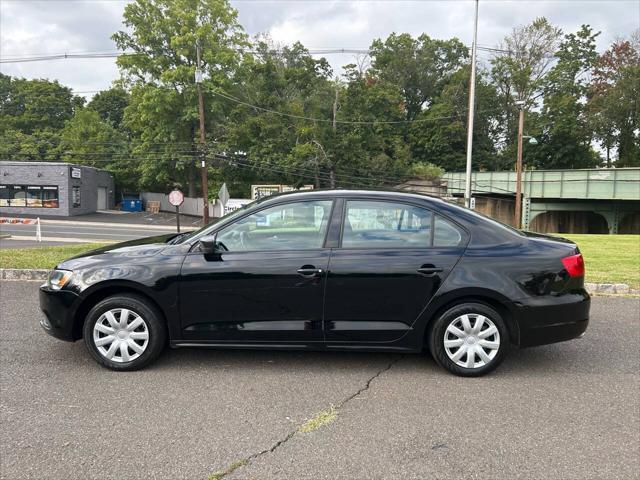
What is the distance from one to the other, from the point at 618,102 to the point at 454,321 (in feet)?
188

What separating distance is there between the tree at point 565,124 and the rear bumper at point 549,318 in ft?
191

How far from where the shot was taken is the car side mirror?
13.3 ft

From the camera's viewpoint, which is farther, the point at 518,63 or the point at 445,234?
the point at 518,63

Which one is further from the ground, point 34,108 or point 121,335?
point 34,108

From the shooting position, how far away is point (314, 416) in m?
3.36

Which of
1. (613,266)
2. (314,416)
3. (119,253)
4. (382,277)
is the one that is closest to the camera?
(314,416)

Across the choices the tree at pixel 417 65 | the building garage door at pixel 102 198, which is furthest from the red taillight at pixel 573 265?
the tree at pixel 417 65

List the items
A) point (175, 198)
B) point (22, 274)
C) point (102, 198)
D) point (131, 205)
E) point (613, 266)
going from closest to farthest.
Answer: point (22, 274) → point (613, 266) → point (175, 198) → point (102, 198) → point (131, 205)

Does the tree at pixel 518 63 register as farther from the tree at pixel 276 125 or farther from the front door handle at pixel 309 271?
the front door handle at pixel 309 271

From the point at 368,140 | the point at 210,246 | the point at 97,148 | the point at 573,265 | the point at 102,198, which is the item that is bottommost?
the point at 573,265

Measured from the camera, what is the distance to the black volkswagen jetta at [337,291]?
3998mm

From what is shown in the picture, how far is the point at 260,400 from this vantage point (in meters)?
3.60

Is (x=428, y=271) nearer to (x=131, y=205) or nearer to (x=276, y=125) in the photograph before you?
(x=276, y=125)

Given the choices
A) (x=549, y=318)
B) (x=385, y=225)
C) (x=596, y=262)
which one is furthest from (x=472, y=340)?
(x=596, y=262)
